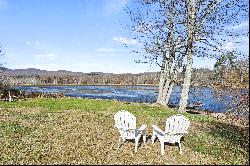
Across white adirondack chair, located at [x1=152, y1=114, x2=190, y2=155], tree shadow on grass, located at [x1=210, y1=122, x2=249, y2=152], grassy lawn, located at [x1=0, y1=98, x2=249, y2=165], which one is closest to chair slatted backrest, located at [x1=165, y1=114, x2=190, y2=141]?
white adirondack chair, located at [x1=152, y1=114, x2=190, y2=155]

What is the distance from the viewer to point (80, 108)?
86.7 ft

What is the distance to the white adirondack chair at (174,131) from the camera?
1297cm

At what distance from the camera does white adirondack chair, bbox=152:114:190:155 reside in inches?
511

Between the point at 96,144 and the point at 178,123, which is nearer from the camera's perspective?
the point at 96,144

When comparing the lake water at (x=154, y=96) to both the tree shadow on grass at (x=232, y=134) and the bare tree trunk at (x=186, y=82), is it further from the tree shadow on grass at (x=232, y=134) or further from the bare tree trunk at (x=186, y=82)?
the bare tree trunk at (x=186, y=82)

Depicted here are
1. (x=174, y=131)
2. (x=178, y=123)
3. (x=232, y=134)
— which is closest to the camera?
(x=174, y=131)

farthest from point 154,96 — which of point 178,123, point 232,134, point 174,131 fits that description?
point 174,131

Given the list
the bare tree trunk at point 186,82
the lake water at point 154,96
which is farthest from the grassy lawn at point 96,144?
the bare tree trunk at point 186,82

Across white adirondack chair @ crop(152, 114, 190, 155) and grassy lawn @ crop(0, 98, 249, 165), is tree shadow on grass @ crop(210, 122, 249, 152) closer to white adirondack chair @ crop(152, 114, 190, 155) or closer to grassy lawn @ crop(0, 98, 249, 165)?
grassy lawn @ crop(0, 98, 249, 165)

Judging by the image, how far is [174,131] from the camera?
515 inches

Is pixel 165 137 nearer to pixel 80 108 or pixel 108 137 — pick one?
pixel 108 137

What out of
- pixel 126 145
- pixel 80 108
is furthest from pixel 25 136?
pixel 80 108

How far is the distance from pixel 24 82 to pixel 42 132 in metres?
134

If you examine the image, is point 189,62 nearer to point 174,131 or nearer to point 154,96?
point 174,131
